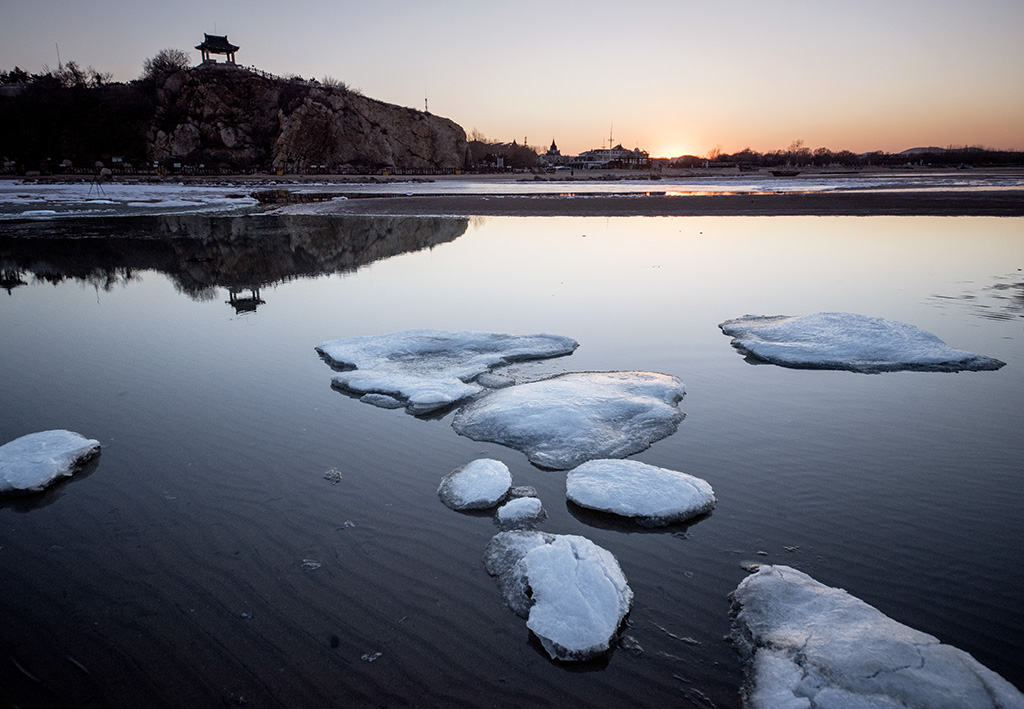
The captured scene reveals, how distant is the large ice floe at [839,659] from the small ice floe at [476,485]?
5.58 feet

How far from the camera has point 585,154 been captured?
18288 centimetres

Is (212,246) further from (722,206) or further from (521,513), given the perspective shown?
(722,206)

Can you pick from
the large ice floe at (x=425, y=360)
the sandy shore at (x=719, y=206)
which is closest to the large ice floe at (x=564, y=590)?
the large ice floe at (x=425, y=360)

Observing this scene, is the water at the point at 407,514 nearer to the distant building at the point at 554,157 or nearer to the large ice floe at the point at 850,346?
the large ice floe at the point at 850,346

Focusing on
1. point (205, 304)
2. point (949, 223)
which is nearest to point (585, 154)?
point (949, 223)

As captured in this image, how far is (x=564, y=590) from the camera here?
304cm

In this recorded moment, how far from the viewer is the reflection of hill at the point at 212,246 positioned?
13.1 meters

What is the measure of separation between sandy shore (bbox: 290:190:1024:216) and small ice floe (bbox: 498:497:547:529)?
22.9 m

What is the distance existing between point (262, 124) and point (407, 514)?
8737 cm

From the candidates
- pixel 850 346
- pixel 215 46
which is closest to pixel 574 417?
pixel 850 346

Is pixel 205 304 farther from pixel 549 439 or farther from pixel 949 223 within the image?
pixel 949 223

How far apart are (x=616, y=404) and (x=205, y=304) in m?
8.26

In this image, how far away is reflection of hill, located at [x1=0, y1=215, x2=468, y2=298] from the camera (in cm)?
1309

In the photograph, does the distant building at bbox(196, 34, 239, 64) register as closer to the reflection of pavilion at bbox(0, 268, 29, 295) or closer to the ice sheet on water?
the ice sheet on water
